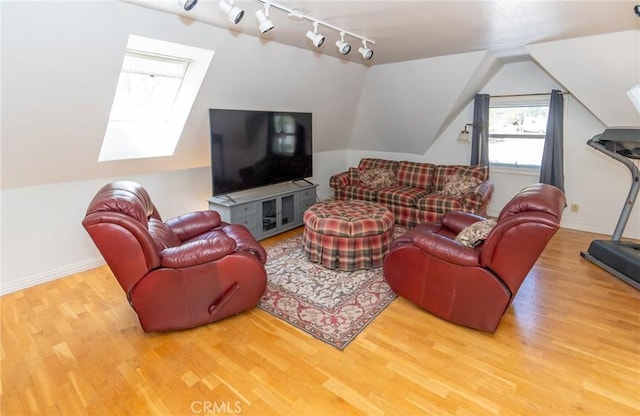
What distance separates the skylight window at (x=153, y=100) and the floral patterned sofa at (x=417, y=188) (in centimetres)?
258

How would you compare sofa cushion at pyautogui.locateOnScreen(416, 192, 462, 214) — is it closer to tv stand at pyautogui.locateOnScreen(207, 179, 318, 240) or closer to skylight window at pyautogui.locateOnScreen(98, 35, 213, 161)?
tv stand at pyautogui.locateOnScreen(207, 179, 318, 240)

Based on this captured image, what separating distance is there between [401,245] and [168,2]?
251 cm

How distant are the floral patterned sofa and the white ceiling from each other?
1.71m

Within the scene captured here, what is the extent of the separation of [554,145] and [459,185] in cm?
130

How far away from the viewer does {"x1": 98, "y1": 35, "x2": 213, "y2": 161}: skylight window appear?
129 inches

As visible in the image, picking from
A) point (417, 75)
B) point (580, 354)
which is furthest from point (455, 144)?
point (580, 354)

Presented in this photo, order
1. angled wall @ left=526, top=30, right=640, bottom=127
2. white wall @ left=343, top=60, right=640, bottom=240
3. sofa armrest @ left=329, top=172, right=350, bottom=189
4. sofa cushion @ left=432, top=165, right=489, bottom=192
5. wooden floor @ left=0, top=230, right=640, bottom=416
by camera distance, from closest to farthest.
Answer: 1. wooden floor @ left=0, top=230, right=640, bottom=416
2. angled wall @ left=526, top=30, right=640, bottom=127
3. white wall @ left=343, top=60, right=640, bottom=240
4. sofa cushion @ left=432, top=165, right=489, bottom=192
5. sofa armrest @ left=329, top=172, right=350, bottom=189

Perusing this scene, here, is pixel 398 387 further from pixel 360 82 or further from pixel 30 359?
pixel 360 82

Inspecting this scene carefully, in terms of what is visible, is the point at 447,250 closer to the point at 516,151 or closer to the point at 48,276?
the point at 516,151

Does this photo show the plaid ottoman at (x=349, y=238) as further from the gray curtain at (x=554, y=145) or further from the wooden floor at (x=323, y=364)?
the gray curtain at (x=554, y=145)

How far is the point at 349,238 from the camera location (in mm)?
3342

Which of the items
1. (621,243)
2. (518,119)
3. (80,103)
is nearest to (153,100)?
(80,103)

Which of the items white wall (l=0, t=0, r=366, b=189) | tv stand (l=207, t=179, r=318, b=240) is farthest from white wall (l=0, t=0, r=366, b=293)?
tv stand (l=207, t=179, r=318, b=240)

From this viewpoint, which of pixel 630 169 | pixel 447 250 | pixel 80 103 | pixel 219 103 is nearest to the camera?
pixel 447 250
